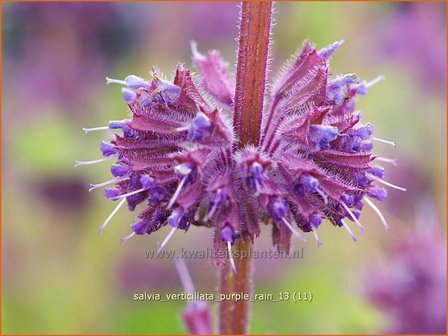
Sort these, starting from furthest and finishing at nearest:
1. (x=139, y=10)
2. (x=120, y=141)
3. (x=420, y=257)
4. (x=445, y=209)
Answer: (x=139, y=10) < (x=445, y=209) < (x=420, y=257) < (x=120, y=141)

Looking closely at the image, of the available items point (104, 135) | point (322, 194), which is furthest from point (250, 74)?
point (104, 135)

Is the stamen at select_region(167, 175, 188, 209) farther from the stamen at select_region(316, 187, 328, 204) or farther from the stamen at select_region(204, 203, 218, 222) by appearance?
the stamen at select_region(316, 187, 328, 204)

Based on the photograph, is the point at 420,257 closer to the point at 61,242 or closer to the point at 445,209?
the point at 445,209

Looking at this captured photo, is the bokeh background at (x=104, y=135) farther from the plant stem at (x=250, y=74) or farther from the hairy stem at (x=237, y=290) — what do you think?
the plant stem at (x=250, y=74)

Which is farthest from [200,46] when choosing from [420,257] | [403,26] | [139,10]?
[420,257]

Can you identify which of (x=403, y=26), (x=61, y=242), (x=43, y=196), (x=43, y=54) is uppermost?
(x=403, y=26)

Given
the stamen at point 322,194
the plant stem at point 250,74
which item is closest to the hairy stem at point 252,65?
the plant stem at point 250,74
